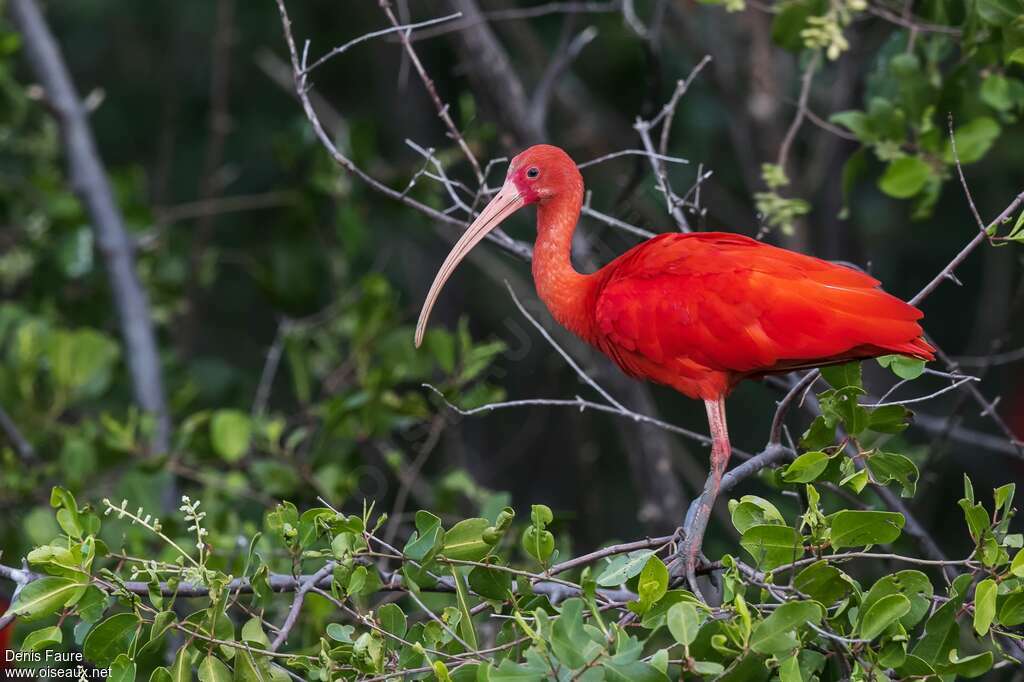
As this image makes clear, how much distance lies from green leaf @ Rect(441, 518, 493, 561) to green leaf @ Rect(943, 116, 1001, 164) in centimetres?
202

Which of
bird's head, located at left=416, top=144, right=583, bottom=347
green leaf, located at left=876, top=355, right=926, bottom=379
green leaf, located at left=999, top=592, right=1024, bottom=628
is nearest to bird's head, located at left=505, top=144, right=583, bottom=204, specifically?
bird's head, located at left=416, top=144, right=583, bottom=347

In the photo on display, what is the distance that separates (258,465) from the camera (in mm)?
4898

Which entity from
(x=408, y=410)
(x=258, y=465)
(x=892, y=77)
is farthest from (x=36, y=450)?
(x=892, y=77)

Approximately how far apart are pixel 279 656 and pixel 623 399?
2968 mm

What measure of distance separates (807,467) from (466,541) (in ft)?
2.46

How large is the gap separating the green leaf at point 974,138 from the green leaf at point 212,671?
8.38 ft

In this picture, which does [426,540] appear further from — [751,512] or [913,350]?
[913,350]

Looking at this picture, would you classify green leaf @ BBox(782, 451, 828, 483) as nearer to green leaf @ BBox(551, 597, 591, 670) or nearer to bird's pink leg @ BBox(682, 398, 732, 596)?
bird's pink leg @ BBox(682, 398, 732, 596)

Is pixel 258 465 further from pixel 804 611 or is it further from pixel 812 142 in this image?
pixel 812 142

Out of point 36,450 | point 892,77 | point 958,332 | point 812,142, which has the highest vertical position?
point 892,77

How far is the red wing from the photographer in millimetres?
3238

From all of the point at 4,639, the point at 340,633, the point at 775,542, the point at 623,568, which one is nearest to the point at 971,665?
the point at 775,542

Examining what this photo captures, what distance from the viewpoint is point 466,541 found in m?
2.81

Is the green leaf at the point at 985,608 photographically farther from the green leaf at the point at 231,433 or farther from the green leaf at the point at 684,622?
the green leaf at the point at 231,433
